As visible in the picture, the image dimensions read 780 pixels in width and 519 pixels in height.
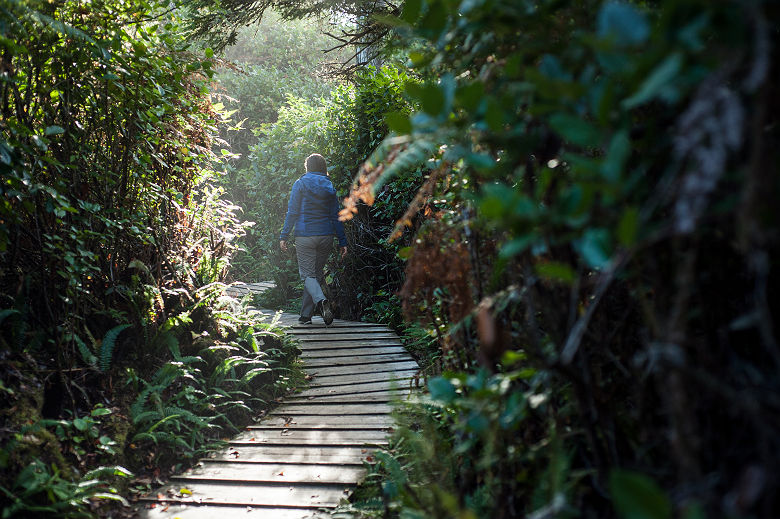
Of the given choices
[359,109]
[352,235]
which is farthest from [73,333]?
[359,109]

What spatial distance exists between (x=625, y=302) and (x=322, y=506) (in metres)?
2.12

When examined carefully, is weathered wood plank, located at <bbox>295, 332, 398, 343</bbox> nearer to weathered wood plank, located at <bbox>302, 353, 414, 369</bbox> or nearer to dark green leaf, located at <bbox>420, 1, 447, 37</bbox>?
weathered wood plank, located at <bbox>302, 353, 414, 369</bbox>

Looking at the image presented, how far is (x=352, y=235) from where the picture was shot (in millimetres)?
8328

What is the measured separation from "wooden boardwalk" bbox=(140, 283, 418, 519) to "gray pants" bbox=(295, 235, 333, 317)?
54.9 inches

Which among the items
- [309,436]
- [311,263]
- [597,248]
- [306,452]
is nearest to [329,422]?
[309,436]

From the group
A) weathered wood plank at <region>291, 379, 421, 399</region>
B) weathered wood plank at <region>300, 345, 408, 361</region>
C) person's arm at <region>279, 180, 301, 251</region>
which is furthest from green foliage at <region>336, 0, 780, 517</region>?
person's arm at <region>279, 180, 301, 251</region>

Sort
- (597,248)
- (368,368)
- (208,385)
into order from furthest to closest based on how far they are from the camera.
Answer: (368,368) → (208,385) → (597,248)

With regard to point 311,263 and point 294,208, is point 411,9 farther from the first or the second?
point 311,263

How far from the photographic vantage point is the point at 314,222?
7.33 meters

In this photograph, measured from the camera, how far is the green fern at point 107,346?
387 cm

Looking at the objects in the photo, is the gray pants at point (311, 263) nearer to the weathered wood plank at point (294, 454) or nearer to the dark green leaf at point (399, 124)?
the weathered wood plank at point (294, 454)

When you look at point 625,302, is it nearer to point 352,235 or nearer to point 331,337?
point 331,337

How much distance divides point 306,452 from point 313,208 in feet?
13.7

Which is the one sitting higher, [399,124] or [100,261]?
[399,124]
